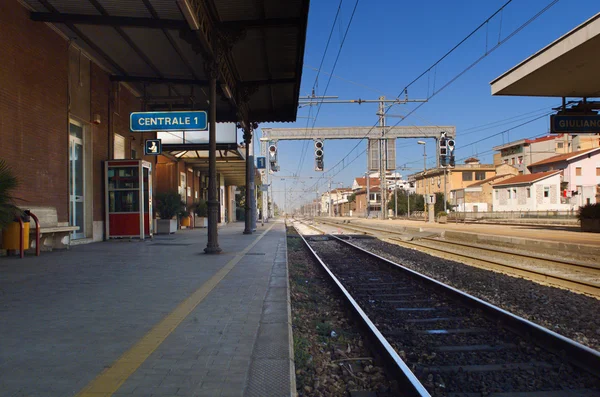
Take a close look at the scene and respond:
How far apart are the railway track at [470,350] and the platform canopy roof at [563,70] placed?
32.7 ft

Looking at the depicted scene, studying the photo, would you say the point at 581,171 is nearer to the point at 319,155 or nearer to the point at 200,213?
the point at 319,155

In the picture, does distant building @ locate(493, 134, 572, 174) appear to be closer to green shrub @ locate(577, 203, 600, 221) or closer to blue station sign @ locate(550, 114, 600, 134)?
green shrub @ locate(577, 203, 600, 221)

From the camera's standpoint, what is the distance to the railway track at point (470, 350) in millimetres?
3926

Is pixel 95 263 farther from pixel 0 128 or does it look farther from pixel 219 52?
pixel 219 52

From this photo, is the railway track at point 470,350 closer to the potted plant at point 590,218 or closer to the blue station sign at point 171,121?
the blue station sign at point 171,121

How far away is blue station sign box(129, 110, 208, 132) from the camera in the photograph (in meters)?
12.7

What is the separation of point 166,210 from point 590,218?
20.9 meters

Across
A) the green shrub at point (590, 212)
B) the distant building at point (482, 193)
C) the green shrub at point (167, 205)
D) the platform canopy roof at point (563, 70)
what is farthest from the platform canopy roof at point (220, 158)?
the distant building at point (482, 193)

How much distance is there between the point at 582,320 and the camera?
20.5 ft

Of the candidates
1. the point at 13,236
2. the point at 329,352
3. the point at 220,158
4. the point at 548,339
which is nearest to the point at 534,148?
the point at 220,158

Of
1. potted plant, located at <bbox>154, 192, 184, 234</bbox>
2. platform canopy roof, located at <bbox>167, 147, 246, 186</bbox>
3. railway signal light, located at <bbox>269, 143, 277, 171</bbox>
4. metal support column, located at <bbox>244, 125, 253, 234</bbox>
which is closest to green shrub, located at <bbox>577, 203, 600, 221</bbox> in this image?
metal support column, located at <bbox>244, 125, 253, 234</bbox>

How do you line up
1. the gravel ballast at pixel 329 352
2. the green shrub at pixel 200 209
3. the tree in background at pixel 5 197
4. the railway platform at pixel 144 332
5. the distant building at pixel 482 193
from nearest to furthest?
the railway platform at pixel 144 332, the gravel ballast at pixel 329 352, the tree in background at pixel 5 197, the green shrub at pixel 200 209, the distant building at pixel 482 193

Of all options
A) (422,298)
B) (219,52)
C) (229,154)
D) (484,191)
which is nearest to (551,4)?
(422,298)

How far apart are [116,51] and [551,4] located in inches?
477
